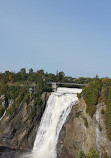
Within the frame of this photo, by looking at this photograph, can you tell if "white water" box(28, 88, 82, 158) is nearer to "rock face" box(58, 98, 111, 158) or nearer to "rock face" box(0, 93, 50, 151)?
"rock face" box(0, 93, 50, 151)

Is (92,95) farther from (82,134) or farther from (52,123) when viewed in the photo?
(52,123)

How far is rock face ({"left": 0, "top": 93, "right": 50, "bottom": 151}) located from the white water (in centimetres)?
166

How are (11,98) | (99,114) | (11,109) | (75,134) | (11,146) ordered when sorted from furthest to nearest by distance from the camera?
(11,98) → (11,109) → (11,146) → (75,134) → (99,114)

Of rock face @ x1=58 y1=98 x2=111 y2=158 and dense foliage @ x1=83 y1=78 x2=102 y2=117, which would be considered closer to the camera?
rock face @ x1=58 y1=98 x2=111 y2=158

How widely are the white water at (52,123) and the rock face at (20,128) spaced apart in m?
1.66

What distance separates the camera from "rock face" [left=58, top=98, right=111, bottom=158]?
Answer: 94.4 ft

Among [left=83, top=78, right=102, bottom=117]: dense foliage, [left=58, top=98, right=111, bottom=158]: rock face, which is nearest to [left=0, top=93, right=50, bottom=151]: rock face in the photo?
[left=58, top=98, right=111, bottom=158]: rock face

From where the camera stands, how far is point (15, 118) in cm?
4359

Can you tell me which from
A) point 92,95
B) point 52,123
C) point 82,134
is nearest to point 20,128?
point 52,123

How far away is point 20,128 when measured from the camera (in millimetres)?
42594

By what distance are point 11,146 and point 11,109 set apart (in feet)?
31.8

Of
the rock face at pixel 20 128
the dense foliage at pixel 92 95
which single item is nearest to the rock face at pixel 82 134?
the dense foliage at pixel 92 95

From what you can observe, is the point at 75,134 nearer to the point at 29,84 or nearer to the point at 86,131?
the point at 86,131

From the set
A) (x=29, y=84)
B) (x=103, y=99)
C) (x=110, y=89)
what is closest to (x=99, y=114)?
(x=103, y=99)
